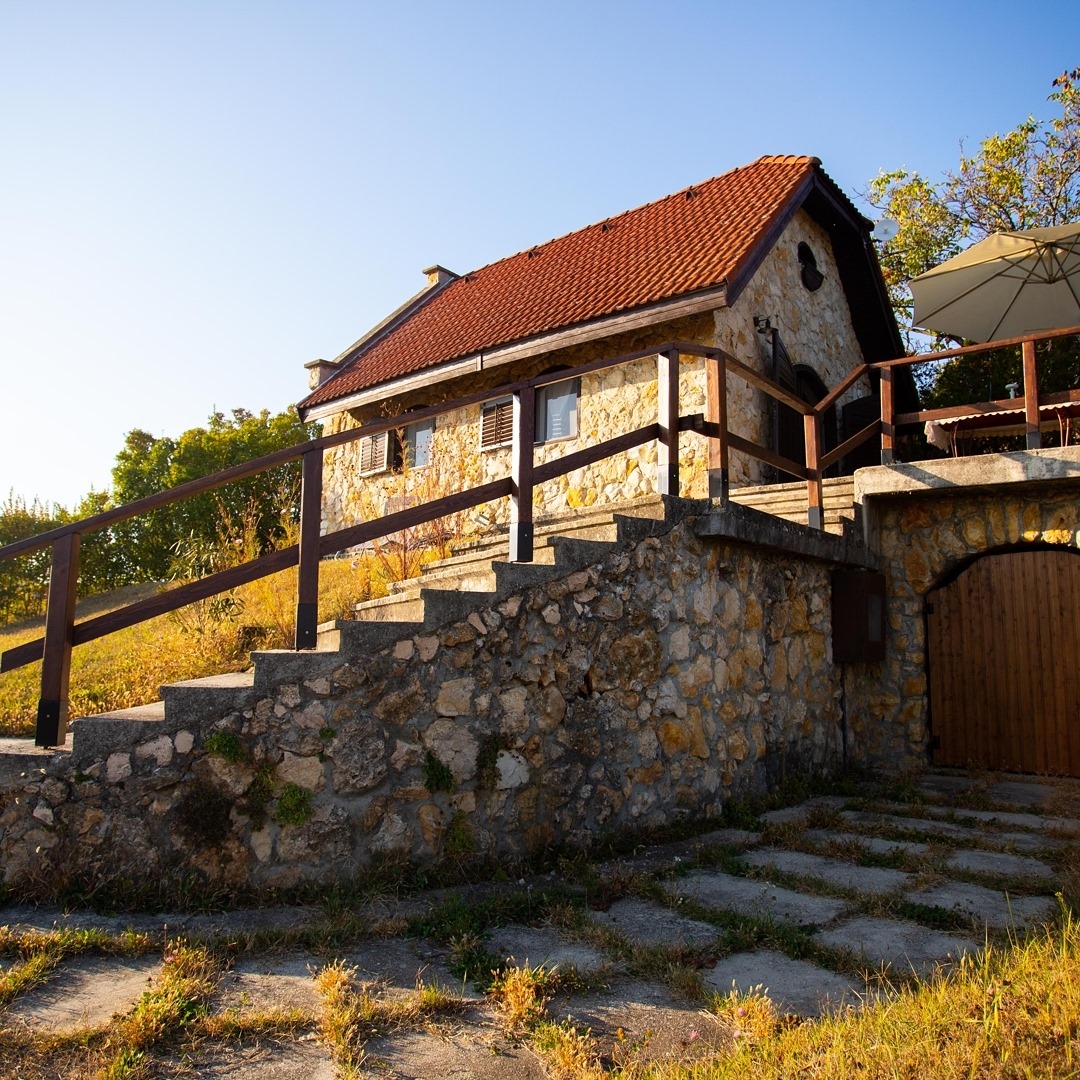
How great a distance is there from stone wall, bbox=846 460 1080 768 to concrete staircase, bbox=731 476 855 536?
0.68 feet

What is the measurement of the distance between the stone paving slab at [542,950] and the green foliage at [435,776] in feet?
2.51

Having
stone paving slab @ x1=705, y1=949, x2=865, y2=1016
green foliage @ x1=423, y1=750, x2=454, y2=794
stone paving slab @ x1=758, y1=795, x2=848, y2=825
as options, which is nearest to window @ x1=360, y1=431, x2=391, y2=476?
stone paving slab @ x1=758, y1=795, x2=848, y2=825

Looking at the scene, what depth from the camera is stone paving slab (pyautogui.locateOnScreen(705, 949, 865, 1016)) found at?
2.84m

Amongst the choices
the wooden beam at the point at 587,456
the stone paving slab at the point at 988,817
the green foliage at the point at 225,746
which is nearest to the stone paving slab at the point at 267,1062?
the green foliage at the point at 225,746

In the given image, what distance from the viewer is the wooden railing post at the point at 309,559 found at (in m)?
4.11

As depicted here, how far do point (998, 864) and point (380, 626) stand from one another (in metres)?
3.28

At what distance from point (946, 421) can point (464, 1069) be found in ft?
21.1

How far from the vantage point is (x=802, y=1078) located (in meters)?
2.25

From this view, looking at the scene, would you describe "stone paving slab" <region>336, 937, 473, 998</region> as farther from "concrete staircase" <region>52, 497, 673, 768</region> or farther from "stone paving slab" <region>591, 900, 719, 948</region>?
"concrete staircase" <region>52, 497, 673, 768</region>

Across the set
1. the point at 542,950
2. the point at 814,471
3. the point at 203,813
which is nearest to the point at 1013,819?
the point at 814,471

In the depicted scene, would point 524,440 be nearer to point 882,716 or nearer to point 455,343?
point 882,716

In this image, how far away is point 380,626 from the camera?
4.13 m

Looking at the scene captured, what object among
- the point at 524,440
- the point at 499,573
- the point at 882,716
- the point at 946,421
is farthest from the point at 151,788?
the point at 946,421

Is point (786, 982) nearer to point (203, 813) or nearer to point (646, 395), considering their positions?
point (203, 813)
